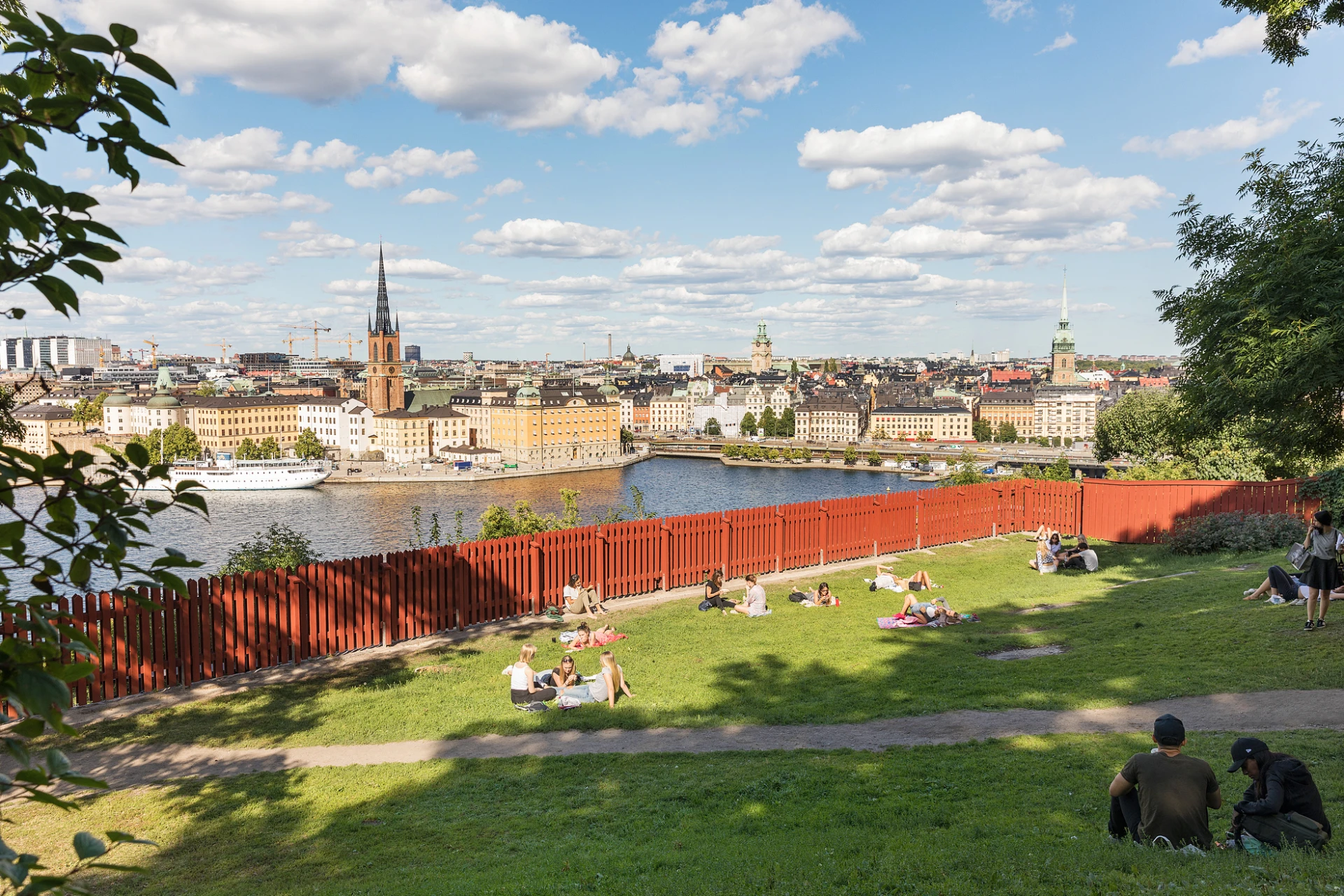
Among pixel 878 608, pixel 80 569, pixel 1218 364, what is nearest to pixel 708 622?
pixel 878 608

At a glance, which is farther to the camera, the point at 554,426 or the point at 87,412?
the point at 87,412

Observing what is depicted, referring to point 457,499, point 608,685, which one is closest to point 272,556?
point 608,685

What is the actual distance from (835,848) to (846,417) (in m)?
165

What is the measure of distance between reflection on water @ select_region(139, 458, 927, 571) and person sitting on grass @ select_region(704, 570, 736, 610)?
43.1 m

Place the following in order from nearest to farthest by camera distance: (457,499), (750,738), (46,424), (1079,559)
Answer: (750,738) < (1079,559) < (457,499) < (46,424)

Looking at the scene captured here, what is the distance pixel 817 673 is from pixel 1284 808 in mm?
6812

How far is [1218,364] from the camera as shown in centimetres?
1134

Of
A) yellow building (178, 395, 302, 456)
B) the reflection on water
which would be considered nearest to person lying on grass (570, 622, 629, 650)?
the reflection on water

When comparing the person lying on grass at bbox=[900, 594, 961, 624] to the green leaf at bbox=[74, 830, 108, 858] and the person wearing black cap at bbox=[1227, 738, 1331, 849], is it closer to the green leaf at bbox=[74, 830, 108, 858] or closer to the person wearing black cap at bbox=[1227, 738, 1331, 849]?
the person wearing black cap at bbox=[1227, 738, 1331, 849]

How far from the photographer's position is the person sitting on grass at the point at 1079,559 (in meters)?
20.5

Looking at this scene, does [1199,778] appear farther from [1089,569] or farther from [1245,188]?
[1089,569]

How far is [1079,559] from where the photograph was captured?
20.8 meters

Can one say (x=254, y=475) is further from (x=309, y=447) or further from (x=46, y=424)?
(x=46, y=424)

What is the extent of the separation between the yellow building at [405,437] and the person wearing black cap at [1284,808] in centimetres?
14264
